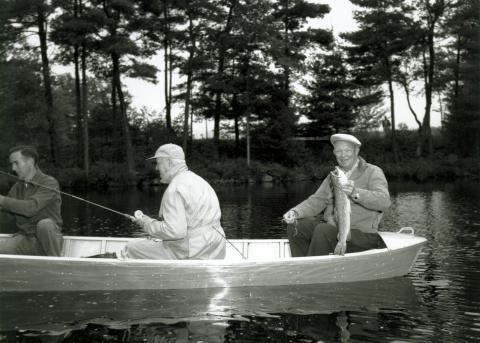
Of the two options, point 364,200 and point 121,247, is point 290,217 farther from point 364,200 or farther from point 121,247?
point 121,247

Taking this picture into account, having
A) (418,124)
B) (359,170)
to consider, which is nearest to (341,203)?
(359,170)

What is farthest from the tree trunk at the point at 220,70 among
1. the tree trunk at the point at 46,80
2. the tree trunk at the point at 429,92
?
the tree trunk at the point at 429,92

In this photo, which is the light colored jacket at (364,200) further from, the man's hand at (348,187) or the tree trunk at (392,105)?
the tree trunk at (392,105)

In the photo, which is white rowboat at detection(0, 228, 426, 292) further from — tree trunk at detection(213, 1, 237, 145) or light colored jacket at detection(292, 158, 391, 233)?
tree trunk at detection(213, 1, 237, 145)

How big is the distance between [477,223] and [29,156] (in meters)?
10.6

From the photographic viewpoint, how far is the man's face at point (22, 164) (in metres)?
6.68

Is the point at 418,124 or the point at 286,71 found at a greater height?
the point at 286,71

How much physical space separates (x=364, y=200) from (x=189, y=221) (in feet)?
6.48

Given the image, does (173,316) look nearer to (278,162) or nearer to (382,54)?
(278,162)

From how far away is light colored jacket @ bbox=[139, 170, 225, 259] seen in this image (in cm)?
606

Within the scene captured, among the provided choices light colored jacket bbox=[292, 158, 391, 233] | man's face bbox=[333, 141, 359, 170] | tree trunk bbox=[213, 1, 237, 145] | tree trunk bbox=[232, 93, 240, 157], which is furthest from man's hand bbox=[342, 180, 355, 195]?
tree trunk bbox=[232, 93, 240, 157]

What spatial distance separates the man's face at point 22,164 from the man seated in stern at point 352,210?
122 inches

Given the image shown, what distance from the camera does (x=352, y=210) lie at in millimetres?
6984

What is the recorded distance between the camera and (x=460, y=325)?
18.6 ft
